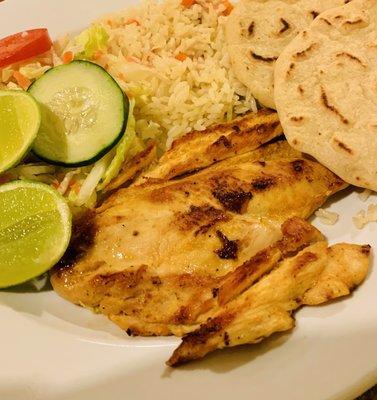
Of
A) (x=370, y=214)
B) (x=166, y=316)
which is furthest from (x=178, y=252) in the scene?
(x=370, y=214)

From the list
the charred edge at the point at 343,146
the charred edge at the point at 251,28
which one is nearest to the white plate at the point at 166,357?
the charred edge at the point at 343,146

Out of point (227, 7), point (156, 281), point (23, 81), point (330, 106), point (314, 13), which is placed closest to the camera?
point (156, 281)

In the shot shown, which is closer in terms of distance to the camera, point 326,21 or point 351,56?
point 351,56

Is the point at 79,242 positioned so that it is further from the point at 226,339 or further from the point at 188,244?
the point at 226,339

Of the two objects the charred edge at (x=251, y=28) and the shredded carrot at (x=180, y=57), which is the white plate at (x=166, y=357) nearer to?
the charred edge at (x=251, y=28)

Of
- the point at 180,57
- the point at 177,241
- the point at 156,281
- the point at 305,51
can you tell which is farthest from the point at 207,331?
the point at 180,57

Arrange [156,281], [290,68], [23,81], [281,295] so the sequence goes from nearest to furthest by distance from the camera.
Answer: [281,295] < [156,281] < [290,68] < [23,81]

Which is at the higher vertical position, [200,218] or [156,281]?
[200,218]
